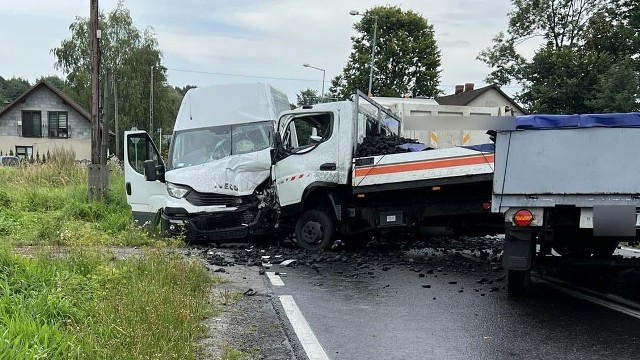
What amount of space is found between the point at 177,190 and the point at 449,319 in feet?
21.4

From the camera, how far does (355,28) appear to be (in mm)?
54312

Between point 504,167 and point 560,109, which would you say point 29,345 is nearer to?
point 504,167

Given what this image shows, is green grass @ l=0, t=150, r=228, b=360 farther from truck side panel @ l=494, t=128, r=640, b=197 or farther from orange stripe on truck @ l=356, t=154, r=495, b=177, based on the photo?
truck side panel @ l=494, t=128, r=640, b=197

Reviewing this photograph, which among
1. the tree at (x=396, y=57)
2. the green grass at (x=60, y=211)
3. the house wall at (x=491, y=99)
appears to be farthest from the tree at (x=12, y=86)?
the green grass at (x=60, y=211)

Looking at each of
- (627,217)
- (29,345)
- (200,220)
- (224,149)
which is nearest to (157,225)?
(200,220)

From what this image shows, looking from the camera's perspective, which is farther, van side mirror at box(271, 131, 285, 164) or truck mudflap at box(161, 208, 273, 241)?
truck mudflap at box(161, 208, 273, 241)

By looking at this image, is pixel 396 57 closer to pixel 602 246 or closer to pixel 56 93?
pixel 56 93

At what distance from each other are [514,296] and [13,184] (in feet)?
50.2

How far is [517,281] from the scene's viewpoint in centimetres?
668

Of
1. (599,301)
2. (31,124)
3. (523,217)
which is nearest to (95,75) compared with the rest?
(523,217)

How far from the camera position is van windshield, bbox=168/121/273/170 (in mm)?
11430

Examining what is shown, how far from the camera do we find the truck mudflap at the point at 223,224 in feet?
35.7

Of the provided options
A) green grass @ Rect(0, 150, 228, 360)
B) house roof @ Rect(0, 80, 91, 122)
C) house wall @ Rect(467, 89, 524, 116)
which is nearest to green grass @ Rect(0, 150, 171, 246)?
green grass @ Rect(0, 150, 228, 360)

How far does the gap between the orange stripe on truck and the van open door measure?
14.0 feet
